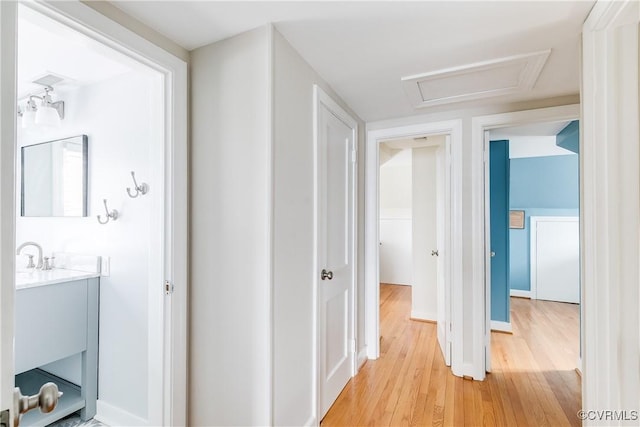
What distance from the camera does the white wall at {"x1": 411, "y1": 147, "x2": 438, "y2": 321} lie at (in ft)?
12.0

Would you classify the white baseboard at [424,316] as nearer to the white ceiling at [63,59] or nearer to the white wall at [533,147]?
the white wall at [533,147]

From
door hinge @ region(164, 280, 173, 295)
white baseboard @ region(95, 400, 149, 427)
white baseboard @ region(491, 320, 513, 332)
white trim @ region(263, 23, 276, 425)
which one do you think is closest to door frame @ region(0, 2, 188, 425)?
door hinge @ region(164, 280, 173, 295)

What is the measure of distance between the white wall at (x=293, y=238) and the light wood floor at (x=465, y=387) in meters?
0.57

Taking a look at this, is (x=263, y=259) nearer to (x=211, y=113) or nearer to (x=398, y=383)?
(x=211, y=113)

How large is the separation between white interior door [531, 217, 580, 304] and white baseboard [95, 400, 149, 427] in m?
5.43

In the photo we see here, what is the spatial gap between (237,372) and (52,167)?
2.02 m

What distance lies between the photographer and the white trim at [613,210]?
1180mm

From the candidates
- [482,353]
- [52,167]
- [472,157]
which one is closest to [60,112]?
[52,167]

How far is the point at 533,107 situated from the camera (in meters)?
2.24

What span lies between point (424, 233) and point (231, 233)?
2903 mm

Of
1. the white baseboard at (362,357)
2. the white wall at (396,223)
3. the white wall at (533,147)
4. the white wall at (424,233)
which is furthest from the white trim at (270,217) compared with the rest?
the white wall at (396,223)

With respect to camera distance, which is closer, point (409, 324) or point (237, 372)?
point (237, 372)

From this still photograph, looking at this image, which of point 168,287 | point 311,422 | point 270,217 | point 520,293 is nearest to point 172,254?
point 168,287

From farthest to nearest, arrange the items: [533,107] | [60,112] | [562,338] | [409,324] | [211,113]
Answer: [409,324] → [562,338] → [533,107] → [60,112] → [211,113]
